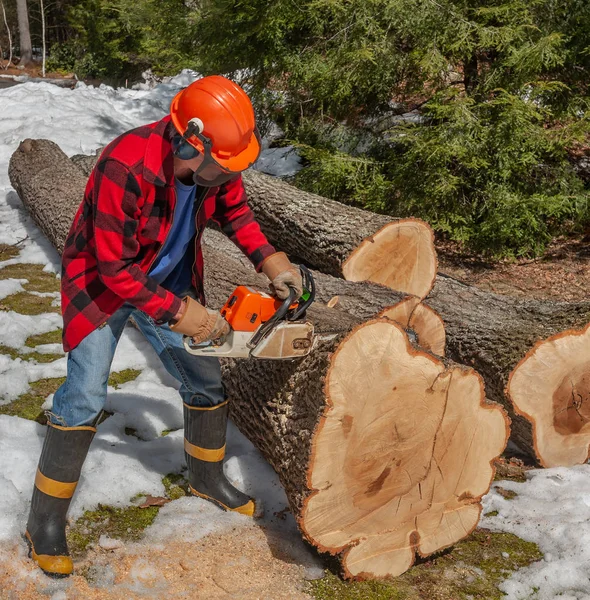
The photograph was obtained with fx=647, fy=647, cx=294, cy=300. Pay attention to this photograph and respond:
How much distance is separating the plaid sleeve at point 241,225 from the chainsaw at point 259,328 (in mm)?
303

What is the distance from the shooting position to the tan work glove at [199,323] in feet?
8.02

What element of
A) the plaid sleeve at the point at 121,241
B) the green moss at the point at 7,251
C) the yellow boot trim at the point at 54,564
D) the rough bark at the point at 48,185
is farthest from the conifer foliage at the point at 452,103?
the yellow boot trim at the point at 54,564

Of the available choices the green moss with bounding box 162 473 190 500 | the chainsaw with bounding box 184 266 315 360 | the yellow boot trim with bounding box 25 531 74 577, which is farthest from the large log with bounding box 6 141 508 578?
the yellow boot trim with bounding box 25 531 74 577

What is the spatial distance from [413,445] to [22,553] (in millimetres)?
1725

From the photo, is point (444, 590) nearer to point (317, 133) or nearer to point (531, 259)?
point (531, 259)

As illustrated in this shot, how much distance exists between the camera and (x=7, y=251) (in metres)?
6.78

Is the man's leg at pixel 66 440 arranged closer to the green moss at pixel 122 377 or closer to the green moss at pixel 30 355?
the green moss at pixel 122 377

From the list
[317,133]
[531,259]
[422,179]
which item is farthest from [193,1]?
[531,259]

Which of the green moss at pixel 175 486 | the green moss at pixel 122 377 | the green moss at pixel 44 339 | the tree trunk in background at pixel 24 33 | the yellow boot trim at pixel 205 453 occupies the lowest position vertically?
the tree trunk in background at pixel 24 33

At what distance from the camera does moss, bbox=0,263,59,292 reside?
589cm

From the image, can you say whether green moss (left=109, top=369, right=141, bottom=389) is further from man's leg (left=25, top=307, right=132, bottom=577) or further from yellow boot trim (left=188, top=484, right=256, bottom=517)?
man's leg (left=25, top=307, right=132, bottom=577)

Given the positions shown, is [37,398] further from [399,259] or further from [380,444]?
[399,259]

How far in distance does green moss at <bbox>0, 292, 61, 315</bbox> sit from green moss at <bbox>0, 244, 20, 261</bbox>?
112 centimetres

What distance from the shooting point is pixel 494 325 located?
161 inches
